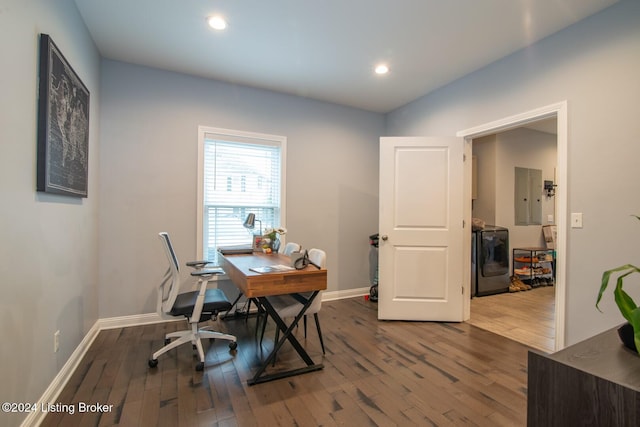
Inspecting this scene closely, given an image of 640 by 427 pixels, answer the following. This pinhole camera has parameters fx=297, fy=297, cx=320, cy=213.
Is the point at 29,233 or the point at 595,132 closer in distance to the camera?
the point at 29,233

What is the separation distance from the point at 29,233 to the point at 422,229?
326 centimetres

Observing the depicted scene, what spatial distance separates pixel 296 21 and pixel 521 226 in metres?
4.94

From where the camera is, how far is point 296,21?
2.44 m

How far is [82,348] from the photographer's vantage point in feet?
8.00

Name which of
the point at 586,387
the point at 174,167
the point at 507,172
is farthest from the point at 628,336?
the point at 507,172

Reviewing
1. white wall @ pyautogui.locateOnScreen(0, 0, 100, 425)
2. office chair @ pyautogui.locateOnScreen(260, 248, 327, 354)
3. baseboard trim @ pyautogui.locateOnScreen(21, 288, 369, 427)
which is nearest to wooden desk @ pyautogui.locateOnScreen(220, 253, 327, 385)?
office chair @ pyautogui.locateOnScreen(260, 248, 327, 354)

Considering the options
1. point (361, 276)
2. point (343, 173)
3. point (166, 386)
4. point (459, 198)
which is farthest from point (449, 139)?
point (166, 386)

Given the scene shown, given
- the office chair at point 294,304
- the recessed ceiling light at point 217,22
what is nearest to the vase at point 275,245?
the office chair at point 294,304

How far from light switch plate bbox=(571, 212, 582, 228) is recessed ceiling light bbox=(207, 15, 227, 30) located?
3.25m

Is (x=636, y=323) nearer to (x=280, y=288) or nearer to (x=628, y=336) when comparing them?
(x=628, y=336)

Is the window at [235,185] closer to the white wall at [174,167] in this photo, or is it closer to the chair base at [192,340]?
the white wall at [174,167]

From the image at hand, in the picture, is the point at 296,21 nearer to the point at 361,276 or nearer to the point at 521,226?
the point at 361,276

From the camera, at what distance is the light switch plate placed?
7.78 feet

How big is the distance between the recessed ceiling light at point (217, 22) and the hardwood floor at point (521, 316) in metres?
3.84
